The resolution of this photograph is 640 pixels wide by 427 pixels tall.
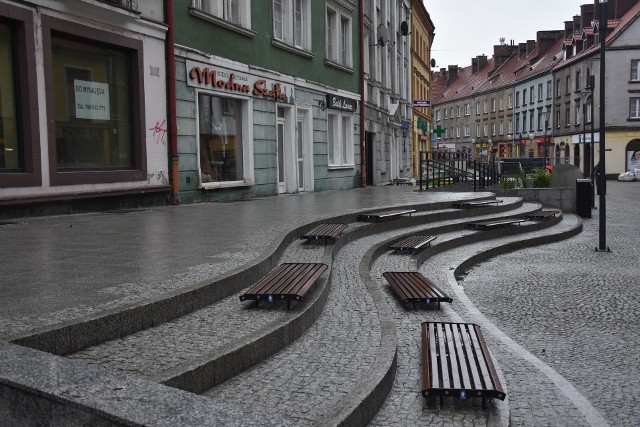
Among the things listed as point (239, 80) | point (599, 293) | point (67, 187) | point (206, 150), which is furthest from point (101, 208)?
point (599, 293)

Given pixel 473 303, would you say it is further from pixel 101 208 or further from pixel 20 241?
pixel 101 208

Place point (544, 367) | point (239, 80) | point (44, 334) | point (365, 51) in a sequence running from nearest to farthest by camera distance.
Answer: point (44, 334), point (544, 367), point (239, 80), point (365, 51)

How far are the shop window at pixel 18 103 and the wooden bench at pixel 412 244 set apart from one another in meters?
5.83

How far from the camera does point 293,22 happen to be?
20.0m

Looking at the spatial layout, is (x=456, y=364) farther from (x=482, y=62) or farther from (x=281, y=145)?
(x=482, y=62)

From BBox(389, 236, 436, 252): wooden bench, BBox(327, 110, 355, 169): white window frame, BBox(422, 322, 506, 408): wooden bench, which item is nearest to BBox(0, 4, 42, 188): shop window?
BBox(389, 236, 436, 252): wooden bench

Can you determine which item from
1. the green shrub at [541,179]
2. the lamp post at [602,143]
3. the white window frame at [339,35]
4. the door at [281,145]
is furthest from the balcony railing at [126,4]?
the green shrub at [541,179]

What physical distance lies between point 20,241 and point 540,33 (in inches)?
2819

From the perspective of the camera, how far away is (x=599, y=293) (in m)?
8.31

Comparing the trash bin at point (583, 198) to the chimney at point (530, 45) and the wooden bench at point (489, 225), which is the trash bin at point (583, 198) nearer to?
the wooden bench at point (489, 225)

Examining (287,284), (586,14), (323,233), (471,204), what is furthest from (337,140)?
(586,14)

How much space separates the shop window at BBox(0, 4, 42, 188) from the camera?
1045cm

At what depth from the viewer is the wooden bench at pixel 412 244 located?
976 cm

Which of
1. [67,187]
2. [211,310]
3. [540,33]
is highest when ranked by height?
[540,33]
